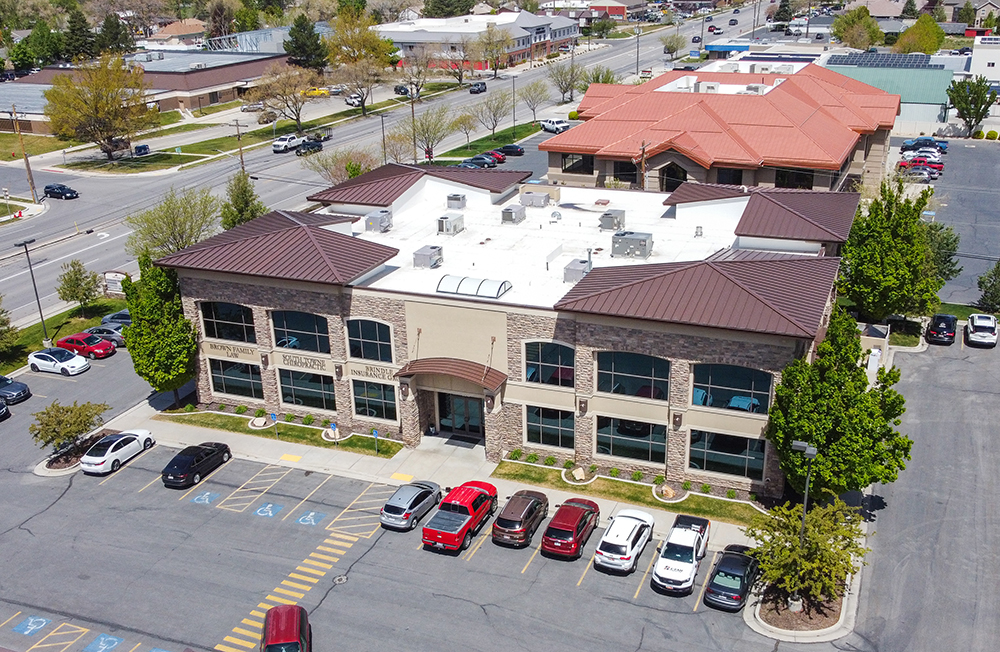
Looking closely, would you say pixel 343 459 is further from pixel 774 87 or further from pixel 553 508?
pixel 774 87

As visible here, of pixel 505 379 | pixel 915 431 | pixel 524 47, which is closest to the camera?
pixel 505 379

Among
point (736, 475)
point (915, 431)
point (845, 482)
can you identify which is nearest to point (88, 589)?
point (736, 475)

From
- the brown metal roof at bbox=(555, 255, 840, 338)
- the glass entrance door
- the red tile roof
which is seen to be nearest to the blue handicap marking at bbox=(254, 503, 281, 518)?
the glass entrance door

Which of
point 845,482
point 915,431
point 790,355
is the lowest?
point 915,431

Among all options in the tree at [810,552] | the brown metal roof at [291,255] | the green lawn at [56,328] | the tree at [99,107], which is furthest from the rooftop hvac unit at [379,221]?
the tree at [99,107]

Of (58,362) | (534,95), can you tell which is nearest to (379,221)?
(58,362)

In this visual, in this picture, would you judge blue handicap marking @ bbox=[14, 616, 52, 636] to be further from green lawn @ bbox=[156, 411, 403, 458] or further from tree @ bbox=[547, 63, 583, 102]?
tree @ bbox=[547, 63, 583, 102]

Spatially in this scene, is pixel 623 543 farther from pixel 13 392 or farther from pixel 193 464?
pixel 13 392

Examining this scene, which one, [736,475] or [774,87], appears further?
[774,87]
